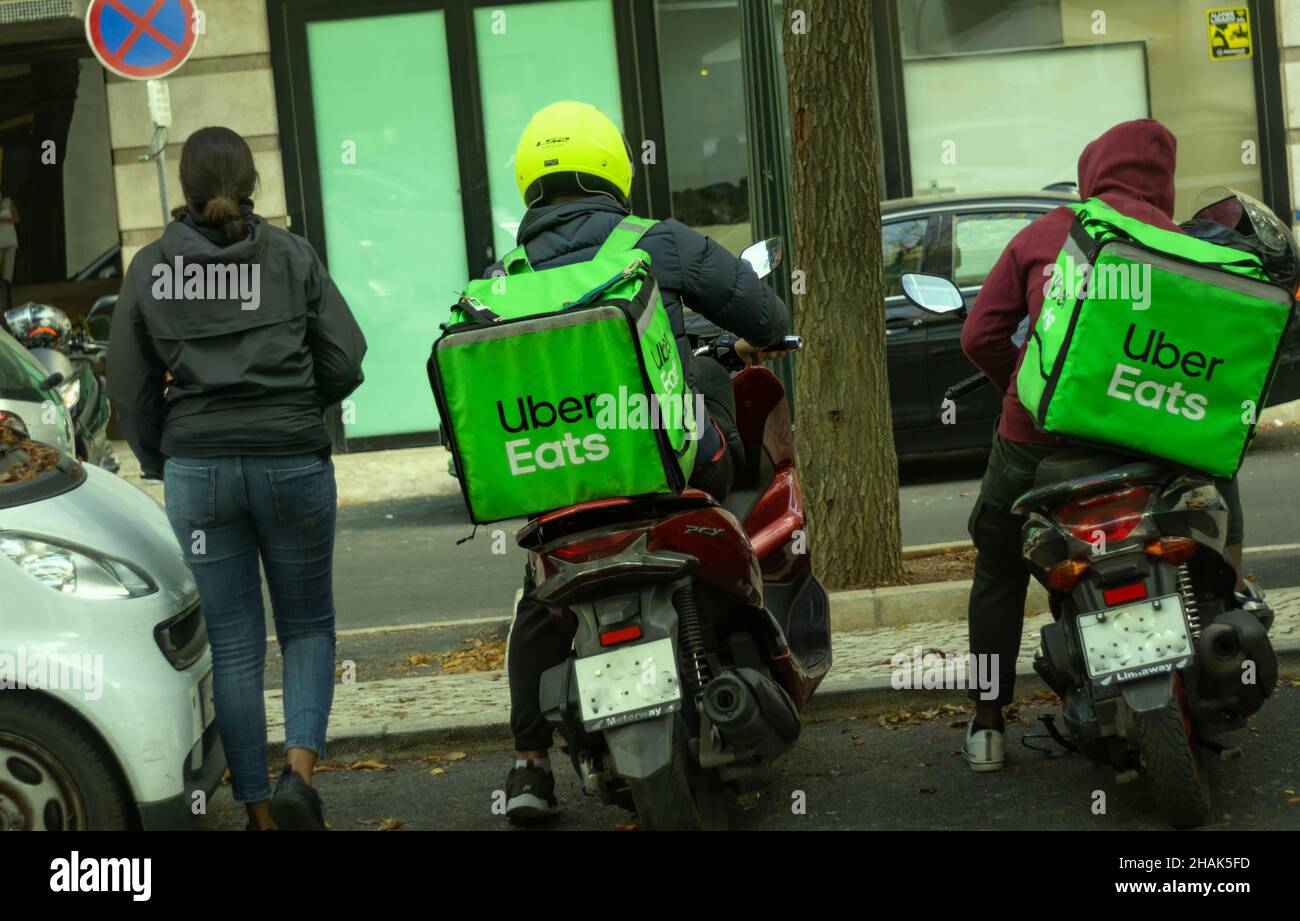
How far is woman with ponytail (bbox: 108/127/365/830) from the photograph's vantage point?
4191 millimetres

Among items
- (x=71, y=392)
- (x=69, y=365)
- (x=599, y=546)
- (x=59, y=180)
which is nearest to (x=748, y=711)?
(x=599, y=546)

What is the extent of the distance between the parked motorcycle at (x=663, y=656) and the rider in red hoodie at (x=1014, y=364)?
715 millimetres

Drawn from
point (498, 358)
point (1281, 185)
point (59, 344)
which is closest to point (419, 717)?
point (498, 358)

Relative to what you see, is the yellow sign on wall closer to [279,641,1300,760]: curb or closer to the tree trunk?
the tree trunk

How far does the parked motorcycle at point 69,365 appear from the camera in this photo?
8.04 m

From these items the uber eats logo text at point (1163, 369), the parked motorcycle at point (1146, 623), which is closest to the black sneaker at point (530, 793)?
the parked motorcycle at point (1146, 623)

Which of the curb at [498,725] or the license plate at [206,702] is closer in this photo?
the license plate at [206,702]

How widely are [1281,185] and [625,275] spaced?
1098cm

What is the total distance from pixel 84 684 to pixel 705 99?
1015 cm

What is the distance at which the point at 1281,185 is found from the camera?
44.1 feet

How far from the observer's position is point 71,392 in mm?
8047

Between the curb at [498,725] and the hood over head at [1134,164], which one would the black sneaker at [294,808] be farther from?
the hood over head at [1134,164]

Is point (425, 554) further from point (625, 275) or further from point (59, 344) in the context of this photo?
point (625, 275)

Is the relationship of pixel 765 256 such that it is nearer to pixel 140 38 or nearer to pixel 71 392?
pixel 71 392
